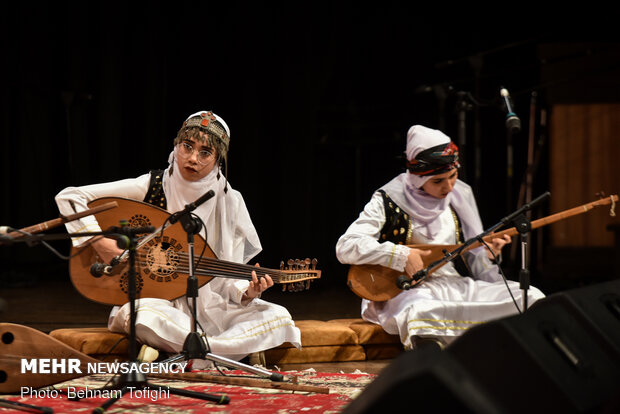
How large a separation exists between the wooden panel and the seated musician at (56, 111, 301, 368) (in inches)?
166

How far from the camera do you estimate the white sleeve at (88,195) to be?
369cm

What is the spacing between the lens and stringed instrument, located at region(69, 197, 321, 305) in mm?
3744

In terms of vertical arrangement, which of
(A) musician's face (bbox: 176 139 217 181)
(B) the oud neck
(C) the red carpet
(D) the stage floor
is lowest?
(D) the stage floor

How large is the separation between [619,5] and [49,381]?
6.26 metres

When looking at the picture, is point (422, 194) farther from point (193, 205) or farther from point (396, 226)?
point (193, 205)

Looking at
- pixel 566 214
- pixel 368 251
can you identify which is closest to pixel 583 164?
pixel 566 214

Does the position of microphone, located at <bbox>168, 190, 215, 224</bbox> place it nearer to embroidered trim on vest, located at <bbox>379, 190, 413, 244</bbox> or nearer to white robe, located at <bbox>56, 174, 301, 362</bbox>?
white robe, located at <bbox>56, 174, 301, 362</bbox>

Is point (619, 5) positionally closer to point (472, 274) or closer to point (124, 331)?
point (472, 274)

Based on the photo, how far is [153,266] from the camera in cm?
382

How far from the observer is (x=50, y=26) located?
6832 mm

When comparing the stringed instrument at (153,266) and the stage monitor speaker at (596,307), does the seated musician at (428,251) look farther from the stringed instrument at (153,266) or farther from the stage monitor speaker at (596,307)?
the stage monitor speaker at (596,307)

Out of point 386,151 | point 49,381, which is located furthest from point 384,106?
point 49,381

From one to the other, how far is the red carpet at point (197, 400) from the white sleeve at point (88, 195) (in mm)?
777

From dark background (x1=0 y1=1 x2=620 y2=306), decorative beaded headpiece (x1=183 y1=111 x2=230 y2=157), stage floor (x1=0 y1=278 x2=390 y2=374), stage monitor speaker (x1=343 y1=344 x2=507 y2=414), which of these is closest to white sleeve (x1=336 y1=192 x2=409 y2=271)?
stage floor (x1=0 y1=278 x2=390 y2=374)
